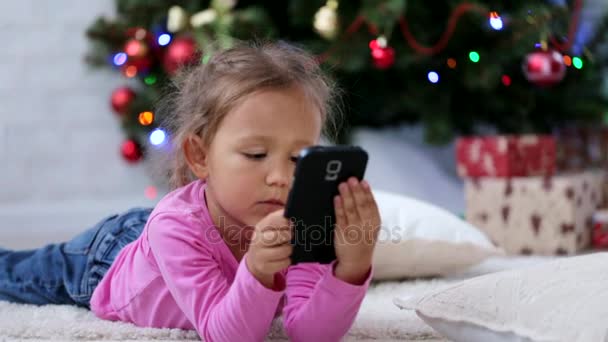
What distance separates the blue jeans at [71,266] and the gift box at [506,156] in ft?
3.78

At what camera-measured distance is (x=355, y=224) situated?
2.63ft

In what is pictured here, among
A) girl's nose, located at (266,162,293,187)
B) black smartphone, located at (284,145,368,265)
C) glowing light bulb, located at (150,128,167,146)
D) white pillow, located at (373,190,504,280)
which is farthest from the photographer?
white pillow, located at (373,190,504,280)

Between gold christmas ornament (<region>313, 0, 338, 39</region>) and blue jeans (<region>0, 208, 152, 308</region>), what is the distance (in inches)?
43.2

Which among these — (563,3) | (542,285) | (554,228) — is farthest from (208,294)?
(563,3)

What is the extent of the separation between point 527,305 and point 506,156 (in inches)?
52.2

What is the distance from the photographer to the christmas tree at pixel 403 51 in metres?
2.22

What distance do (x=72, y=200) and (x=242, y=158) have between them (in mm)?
2175

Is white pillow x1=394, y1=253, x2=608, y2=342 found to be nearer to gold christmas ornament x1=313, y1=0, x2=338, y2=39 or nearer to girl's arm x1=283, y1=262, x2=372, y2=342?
girl's arm x1=283, y1=262, x2=372, y2=342

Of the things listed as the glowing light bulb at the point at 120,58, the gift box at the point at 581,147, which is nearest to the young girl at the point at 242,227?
the glowing light bulb at the point at 120,58

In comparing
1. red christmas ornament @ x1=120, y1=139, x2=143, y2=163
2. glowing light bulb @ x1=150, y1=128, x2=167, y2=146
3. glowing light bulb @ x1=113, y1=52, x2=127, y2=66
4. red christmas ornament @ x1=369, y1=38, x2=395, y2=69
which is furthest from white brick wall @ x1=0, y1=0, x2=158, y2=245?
glowing light bulb @ x1=150, y1=128, x2=167, y2=146

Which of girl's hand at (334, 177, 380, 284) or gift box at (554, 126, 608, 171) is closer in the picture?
girl's hand at (334, 177, 380, 284)

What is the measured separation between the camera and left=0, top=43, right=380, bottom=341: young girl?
0.80 metres

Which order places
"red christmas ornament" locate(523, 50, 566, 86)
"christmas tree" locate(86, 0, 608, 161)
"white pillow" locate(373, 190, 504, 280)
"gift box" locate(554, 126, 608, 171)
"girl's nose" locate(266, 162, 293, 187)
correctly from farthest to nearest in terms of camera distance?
1. "gift box" locate(554, 126, 608, 171)
2. "christmas tree" locate(86, 0, 608, 161)
3. "red christmas ornament" locate(523, 50, 566, 86)
4. "white pillow" locate(373, 190, 504, 280)
5. "girl's nose" locate(266, 162, 293, 187)

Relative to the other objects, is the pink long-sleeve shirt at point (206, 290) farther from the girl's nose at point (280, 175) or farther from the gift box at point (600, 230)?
the gift box at point (600, 230)
